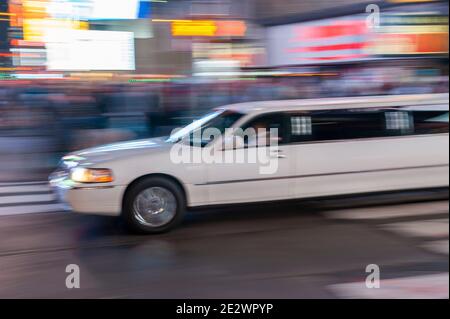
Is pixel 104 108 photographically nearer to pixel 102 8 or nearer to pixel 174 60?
pixel 102 8

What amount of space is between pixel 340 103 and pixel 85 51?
20.8 metres

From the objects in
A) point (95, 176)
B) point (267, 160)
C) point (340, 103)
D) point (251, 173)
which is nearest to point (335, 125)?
point (340, 103)

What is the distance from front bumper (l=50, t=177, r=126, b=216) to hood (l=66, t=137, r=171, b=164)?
1.03 ft

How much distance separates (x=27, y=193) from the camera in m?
8.94

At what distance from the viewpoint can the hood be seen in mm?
6375

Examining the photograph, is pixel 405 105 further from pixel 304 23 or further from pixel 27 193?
pixel 304 23

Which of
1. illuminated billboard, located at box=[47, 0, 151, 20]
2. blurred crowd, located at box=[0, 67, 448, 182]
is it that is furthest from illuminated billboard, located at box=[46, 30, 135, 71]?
blurred crowd, located at box=[0, 67, 448, 182]

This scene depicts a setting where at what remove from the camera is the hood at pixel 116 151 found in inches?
251

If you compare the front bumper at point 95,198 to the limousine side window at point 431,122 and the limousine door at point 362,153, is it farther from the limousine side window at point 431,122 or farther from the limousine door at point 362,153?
the limousine side window at point 431,122

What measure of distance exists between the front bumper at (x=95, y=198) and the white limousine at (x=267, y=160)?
11 mm

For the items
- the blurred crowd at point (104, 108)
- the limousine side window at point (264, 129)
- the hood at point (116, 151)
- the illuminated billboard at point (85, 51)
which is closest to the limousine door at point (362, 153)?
the limousine side window at point (264, 129)

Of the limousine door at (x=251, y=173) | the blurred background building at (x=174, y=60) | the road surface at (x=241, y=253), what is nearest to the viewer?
the road surface at (x=241, y=253)

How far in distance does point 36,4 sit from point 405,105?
21.4 m

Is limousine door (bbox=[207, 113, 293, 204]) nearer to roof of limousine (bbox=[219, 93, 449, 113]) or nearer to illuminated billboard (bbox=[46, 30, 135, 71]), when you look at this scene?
roof of limousine (bbox=[219, 93, 449, 113])
